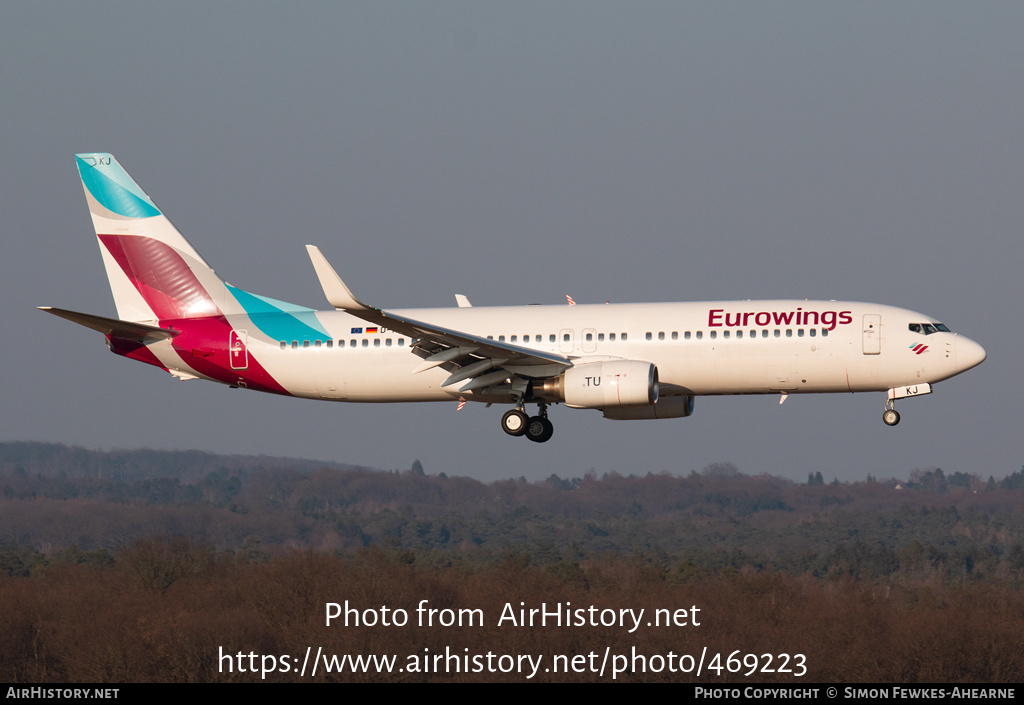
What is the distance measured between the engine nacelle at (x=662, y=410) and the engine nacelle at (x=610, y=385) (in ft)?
9.71

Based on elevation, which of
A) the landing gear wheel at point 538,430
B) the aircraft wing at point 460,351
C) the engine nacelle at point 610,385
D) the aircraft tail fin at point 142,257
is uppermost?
the aircraft tail fin at point 142,257

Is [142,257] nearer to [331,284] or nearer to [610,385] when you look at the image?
[331,284]

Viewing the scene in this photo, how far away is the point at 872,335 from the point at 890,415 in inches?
120

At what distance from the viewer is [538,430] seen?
1809 inches

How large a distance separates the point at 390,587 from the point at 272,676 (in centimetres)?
1181

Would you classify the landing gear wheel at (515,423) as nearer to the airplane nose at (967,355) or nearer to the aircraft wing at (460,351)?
the aircraft wing at (460,351)

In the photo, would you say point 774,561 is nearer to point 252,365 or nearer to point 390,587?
point 390,587

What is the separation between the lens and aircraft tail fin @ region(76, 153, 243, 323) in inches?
1954

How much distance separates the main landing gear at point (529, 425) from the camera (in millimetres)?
45562

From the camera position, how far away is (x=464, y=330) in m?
45.4

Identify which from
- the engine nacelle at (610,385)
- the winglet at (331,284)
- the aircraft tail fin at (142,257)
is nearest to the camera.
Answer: the winglet at (331,284)

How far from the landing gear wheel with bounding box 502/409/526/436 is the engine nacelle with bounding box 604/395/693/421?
9.65ft

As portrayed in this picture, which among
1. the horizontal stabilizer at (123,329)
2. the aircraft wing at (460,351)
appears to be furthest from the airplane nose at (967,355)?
the horizontal stabilizer at (123,329)
